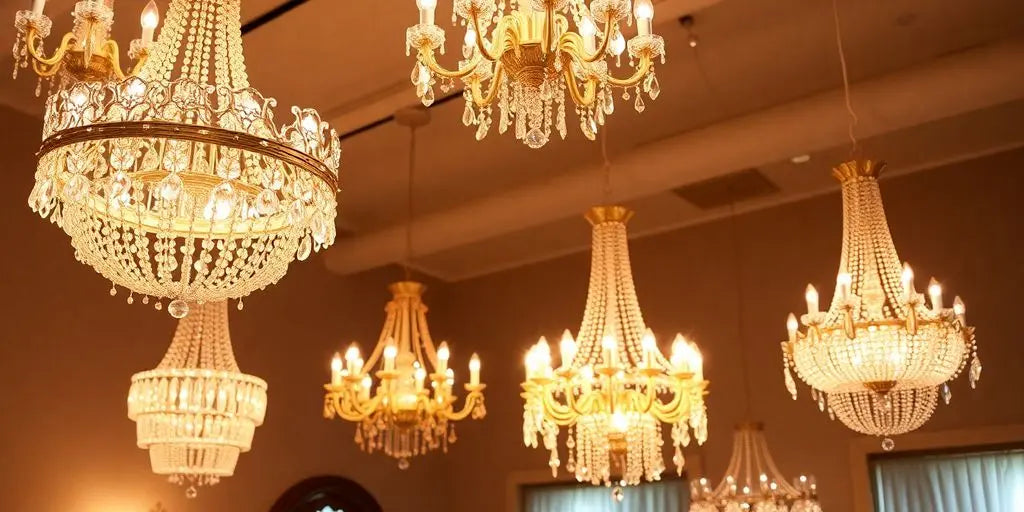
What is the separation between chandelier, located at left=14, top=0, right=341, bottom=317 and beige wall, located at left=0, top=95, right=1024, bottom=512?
11.1ft

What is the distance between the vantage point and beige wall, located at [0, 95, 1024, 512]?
5438 millimetres

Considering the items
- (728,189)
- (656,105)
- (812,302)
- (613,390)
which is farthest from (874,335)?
(728,189)

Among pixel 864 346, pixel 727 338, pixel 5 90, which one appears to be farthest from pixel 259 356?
pixel 864 346

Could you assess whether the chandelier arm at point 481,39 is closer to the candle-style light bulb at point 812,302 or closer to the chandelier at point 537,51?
the chandelier at point 537,51

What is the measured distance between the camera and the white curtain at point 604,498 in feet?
21.4

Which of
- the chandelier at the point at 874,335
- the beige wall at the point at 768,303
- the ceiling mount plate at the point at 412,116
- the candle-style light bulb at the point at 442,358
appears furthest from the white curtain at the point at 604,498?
the chandelier at the point at 874,335

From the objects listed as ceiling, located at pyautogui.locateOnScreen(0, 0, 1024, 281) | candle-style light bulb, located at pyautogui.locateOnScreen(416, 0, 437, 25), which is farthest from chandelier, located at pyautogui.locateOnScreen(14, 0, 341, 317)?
ceiling, located at pyautogui.locateOnScreen(0, 0, 1024, 281)

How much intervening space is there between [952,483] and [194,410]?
4065mm

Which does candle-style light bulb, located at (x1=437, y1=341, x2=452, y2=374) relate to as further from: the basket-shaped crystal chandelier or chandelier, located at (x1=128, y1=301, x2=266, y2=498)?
chandelier, located at (x1=128, y1=301, x2=266, y2=498)

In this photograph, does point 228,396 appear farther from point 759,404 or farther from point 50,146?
point 759,404

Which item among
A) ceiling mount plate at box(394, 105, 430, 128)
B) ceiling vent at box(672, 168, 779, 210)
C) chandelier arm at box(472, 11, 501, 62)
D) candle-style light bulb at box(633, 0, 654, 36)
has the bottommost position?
chandelier arm at box(472, 11, 501, 62)

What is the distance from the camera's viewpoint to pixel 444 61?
5102 millimetres

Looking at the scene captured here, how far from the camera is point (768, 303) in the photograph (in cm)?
643

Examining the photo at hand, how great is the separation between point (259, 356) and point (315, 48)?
7.79 ft
